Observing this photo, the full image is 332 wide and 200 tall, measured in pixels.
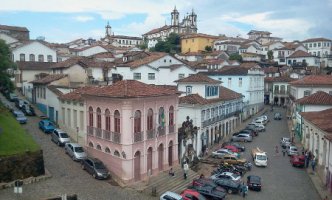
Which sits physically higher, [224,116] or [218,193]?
[224,116]

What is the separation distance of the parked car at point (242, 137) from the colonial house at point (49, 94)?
23.7 m

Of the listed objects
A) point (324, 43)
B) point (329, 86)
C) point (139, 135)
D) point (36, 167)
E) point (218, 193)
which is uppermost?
point (324, 43)

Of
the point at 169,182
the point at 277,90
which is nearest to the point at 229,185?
the point at 169,182

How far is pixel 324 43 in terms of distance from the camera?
121m

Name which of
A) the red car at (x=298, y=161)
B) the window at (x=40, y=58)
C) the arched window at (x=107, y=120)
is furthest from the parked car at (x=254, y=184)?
the window at (x=40, y=58)

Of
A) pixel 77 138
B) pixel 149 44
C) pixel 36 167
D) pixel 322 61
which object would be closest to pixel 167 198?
pixel 36 167

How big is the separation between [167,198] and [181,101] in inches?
768

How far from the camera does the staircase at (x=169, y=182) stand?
1187 inches

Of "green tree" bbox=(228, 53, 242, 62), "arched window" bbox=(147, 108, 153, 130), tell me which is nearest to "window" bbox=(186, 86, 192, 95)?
"arched window" bbox=(147, 108, 153, 130)

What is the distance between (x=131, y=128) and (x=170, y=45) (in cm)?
9161

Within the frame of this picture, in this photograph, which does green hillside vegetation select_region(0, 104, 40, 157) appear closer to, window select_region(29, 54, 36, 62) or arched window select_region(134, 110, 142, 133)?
arched window select_region(134, 110, 142, 133)

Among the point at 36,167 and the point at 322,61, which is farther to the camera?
the point at 322,61

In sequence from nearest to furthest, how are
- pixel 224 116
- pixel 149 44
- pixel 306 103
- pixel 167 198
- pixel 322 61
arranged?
pixel 167 198
pixel 306 103
pixel 224 116
pixel 322 61
pixel 149 44

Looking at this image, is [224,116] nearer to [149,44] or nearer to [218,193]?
[218,193]
